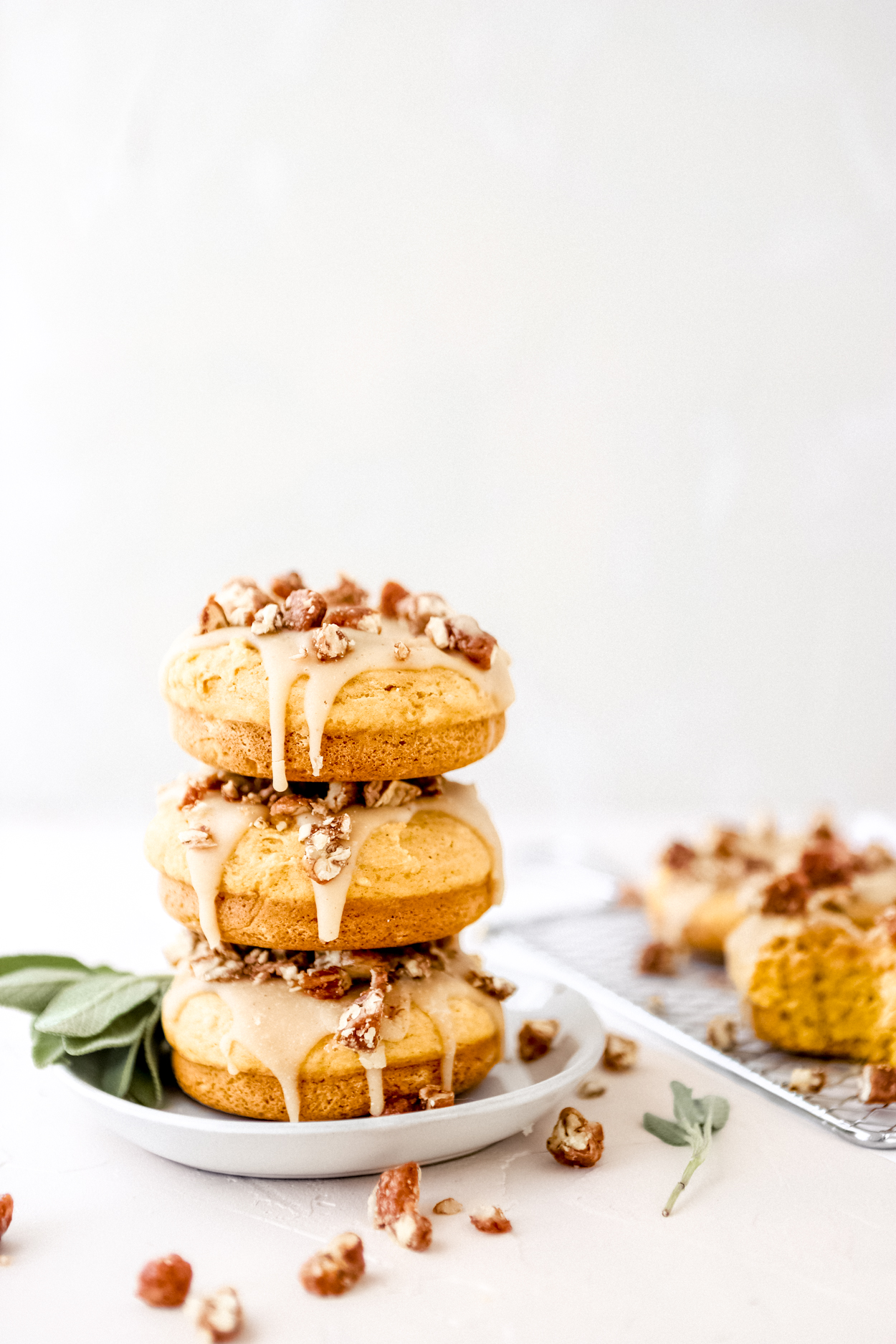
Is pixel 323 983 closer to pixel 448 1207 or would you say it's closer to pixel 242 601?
pixel 448 1207

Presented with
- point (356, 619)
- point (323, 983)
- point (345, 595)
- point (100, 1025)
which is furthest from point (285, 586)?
point (100, 1025)

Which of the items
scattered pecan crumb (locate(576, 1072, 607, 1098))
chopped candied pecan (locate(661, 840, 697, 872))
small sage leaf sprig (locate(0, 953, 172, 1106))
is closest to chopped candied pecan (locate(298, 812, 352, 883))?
small sage leaf sprig (locate(0, 953, 172, 1106))

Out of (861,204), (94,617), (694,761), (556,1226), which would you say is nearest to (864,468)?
(861,204)

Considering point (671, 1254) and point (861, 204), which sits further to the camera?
point (861, 204)

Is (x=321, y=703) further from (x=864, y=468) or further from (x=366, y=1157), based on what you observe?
(x=864, y=468)

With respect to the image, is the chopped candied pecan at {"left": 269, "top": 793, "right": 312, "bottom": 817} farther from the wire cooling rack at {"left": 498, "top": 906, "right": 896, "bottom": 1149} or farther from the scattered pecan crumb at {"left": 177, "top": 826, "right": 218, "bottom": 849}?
the wire cooling rack at {"left": 498, "top": 906, "right": 896, "bottom": 1149}

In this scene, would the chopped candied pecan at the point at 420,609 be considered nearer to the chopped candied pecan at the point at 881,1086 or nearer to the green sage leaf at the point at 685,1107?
the green sage leaf at the point at 685,1107
